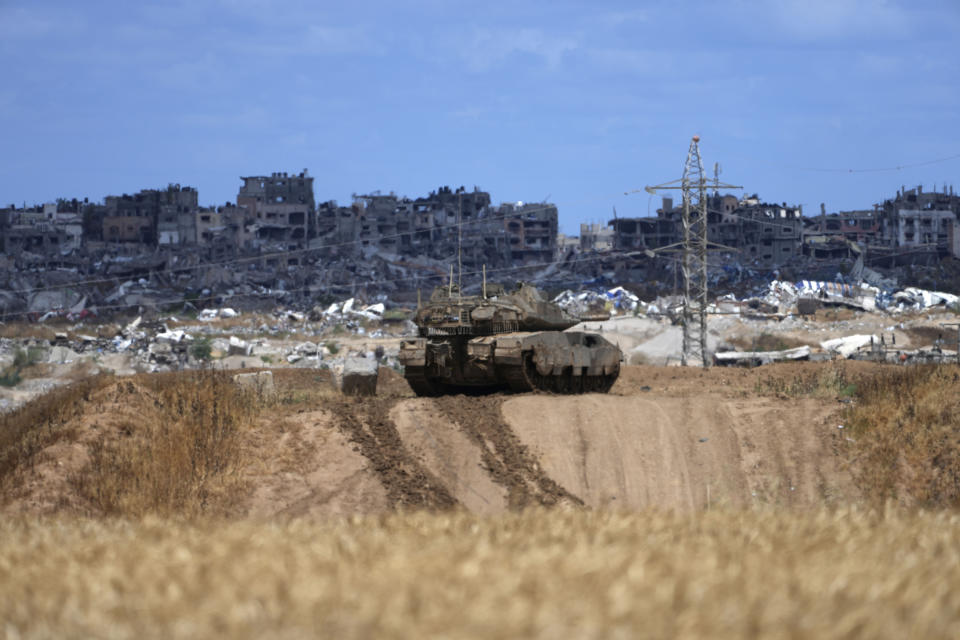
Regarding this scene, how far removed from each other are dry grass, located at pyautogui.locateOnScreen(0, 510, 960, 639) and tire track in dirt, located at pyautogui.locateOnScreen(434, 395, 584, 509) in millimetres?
10356

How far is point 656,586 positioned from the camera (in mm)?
5457

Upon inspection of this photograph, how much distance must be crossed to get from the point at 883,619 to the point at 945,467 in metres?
14.7

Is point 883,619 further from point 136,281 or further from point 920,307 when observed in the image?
point 136,281

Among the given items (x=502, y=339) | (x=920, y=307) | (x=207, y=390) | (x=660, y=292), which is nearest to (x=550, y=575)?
(x=207, y=390)

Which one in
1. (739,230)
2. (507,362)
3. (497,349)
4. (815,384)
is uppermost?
(739,230)

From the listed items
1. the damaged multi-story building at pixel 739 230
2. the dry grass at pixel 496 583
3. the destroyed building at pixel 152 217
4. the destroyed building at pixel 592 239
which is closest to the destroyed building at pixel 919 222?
the damaged multi-story building at pixel 739 230

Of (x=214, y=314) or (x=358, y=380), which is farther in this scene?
(x=214, y=314)

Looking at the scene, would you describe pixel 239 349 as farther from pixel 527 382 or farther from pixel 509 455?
pixel 509 455

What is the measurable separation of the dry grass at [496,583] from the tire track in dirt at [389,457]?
1003cm

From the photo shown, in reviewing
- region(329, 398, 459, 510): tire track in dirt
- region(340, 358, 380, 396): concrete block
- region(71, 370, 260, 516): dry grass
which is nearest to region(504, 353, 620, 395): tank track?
region(329, 398, 459, 510): tire track in dirt

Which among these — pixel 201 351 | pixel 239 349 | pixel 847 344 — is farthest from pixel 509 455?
pixel 847 344

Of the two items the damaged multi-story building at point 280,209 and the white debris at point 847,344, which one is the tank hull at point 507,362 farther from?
the damaged multi-story building at point 280,209

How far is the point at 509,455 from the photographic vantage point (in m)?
20.6

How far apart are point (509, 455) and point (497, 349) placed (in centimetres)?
515
